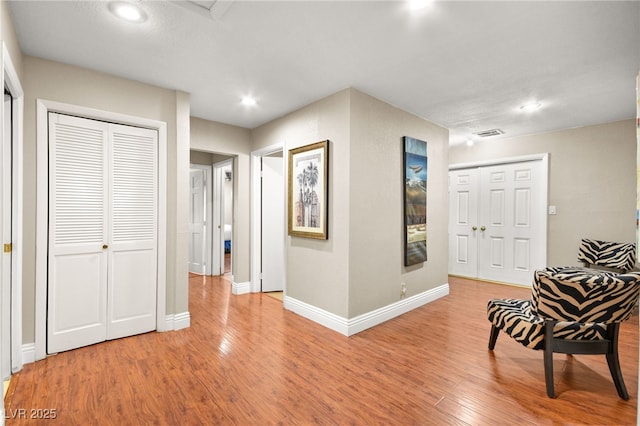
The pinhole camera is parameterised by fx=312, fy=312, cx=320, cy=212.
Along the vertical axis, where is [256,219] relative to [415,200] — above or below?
below

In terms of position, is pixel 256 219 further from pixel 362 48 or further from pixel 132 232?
pixel 362 48

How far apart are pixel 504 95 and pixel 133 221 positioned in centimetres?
403

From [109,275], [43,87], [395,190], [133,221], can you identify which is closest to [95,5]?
[43,87]

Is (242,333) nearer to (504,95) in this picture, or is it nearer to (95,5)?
(95,5)

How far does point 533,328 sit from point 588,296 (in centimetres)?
41

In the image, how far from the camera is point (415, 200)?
3.91 metres

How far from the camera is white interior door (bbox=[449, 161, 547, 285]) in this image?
16.3 ft

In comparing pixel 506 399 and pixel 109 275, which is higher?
pixel 109 275

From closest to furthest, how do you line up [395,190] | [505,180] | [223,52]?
[223,52]
[395,190]
[505,180]

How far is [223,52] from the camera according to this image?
248cm

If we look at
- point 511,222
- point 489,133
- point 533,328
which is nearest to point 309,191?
point 533,328

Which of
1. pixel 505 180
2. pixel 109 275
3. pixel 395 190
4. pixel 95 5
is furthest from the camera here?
pixel 505 180

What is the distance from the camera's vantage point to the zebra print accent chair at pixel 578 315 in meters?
1.94

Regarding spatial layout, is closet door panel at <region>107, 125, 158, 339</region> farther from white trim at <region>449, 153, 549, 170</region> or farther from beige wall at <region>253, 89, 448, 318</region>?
white trim at <region>449, 153, 549, 170</region>
